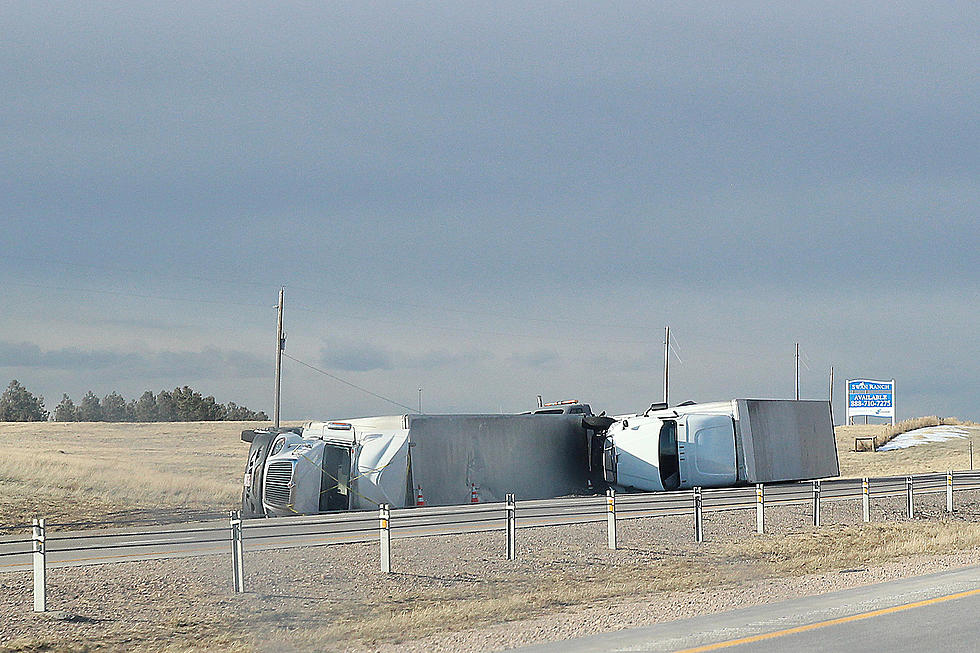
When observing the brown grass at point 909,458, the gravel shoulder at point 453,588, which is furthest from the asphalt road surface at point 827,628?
the brown grass at point 909,458

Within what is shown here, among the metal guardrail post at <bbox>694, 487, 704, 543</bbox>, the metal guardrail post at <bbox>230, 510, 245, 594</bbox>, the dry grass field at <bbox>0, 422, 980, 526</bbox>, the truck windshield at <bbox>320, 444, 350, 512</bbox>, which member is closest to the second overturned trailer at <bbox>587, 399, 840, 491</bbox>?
the truck windshield at <bbox>320, 444, 350, 512</bbox>

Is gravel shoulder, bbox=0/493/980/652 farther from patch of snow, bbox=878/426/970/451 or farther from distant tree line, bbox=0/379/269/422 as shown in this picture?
distant tree line, bbox=0/379/269/422

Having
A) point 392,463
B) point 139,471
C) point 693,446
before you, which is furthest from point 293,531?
point 139,471

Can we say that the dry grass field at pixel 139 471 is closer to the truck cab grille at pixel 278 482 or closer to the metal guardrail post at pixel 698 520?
the truck cab grille at pixel 278 482

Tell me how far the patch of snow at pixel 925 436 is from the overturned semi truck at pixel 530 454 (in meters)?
45.1

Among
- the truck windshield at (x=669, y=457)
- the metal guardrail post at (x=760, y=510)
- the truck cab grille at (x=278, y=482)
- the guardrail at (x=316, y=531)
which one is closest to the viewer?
the guardrail at (x=316, y=531)

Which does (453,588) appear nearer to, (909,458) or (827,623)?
(827,623)

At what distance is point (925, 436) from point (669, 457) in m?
56.7

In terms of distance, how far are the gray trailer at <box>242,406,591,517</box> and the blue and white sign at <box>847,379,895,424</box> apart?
69736mm

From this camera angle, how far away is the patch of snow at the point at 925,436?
76575 millimetres

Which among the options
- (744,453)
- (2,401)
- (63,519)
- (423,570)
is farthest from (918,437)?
(2,401)

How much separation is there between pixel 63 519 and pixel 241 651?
Answer: 22271mm

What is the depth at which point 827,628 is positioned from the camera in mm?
10344

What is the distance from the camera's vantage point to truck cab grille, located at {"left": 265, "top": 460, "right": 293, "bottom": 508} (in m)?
25.4
